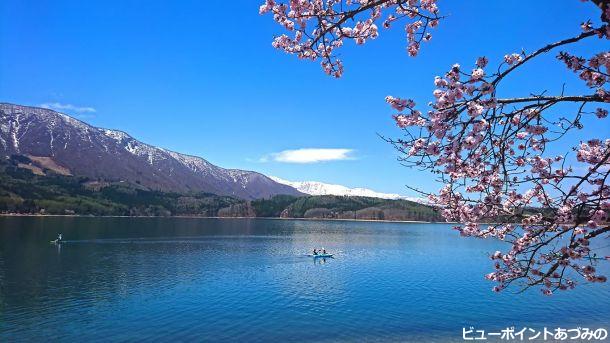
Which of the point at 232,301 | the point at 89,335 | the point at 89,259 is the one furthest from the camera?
the point at 89,259

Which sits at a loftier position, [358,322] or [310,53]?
[310,53]

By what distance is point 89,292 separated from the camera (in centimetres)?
4469

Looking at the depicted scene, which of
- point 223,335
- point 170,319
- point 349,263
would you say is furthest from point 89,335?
point 349,263

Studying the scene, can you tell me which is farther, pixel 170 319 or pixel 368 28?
pixel 170 319

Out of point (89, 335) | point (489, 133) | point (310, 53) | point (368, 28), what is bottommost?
point (89, 335)

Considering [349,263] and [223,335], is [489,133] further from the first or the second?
[349,263]

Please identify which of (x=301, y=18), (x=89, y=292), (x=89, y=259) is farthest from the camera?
(x=89, y=259)

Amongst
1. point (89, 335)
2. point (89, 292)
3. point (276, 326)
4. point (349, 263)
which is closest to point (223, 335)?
point (276, 326)

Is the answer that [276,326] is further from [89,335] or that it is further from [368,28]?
[368,28]

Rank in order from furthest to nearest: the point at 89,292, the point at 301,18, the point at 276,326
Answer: the point at 89,292
the point at 276,326
the point at 301,18

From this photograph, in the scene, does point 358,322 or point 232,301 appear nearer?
point 358,322

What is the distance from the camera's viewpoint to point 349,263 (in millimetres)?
71812

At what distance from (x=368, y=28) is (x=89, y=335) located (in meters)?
31.1

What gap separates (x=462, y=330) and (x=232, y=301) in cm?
2032
